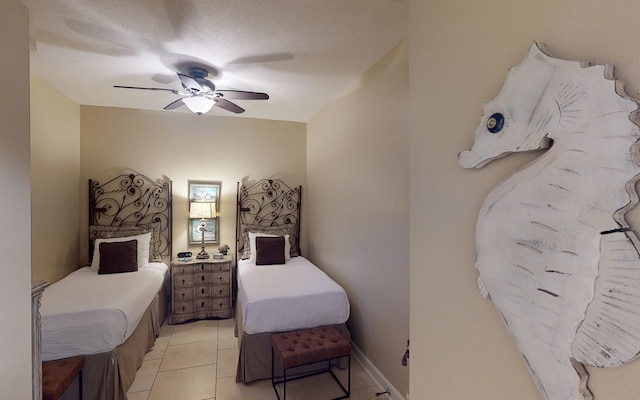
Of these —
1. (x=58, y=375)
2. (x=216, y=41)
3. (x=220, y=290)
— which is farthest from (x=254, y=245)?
(x=216, y=41)

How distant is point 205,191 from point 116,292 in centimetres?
189

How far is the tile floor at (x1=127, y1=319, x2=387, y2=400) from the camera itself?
242 centimetres

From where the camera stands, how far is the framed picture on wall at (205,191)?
4.23 metres

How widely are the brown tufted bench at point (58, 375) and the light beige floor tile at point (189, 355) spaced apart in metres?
0.86

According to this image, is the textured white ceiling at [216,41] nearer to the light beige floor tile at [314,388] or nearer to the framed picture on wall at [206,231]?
the framed picture on wall at [206,231]

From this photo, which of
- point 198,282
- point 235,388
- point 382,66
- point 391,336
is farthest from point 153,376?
point 382,66

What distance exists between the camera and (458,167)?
916mm

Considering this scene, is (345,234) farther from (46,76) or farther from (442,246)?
(46,76)

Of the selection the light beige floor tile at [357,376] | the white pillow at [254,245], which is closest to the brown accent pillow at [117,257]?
the white pillow at [254,245]

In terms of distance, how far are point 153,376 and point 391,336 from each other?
85.0 inches

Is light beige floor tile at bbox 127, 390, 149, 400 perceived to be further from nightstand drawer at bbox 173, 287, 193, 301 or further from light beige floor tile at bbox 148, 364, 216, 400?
nightstand drawer at bbox 173, 287, 193, 301

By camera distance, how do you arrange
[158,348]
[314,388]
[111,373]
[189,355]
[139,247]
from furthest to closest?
[139,247], [158,348], [189,355], [314,388], [111,373]

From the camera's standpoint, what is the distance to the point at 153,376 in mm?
2658

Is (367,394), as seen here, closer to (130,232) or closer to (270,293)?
(270,293)
